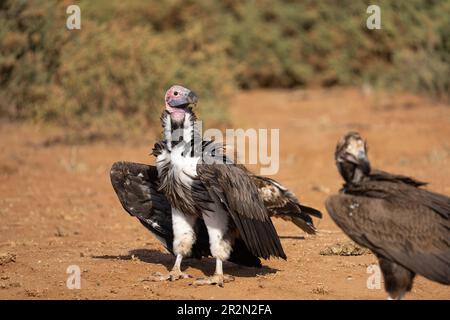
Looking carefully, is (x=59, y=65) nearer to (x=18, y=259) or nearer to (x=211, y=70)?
(x=211, y=70)

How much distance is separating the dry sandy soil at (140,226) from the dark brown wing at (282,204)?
0.36 metres

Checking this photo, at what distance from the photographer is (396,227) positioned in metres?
5.99

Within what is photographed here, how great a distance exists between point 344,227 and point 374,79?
59.3ft

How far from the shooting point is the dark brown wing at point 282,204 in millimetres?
7695

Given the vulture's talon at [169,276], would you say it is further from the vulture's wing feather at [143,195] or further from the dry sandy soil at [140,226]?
the vulture's wing feather at [143,195]

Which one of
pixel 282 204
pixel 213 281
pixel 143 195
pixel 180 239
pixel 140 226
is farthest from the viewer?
pixel 140 226

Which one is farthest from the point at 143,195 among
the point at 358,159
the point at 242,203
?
the point at 358,159

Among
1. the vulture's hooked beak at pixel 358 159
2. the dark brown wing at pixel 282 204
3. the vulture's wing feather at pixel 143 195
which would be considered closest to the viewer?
the vulture's hooked beak at pixel 358 159

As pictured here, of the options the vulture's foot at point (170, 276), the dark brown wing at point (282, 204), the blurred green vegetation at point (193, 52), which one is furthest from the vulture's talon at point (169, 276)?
the blurred green vegetation at point (193, 52)

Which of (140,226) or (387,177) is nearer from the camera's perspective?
(387,177)

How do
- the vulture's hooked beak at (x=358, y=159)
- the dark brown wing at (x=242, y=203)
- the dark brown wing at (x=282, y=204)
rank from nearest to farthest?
1. the vulture's hooked beak at (x=358, y=159)
2. the dark brown wing at (x=242, y=203)
3. the dark brown wing at (x=282, y=204)

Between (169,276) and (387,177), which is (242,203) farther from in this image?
(387,177)

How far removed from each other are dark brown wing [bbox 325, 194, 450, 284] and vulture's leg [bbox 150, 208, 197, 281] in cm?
148

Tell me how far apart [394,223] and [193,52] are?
11300 mm
